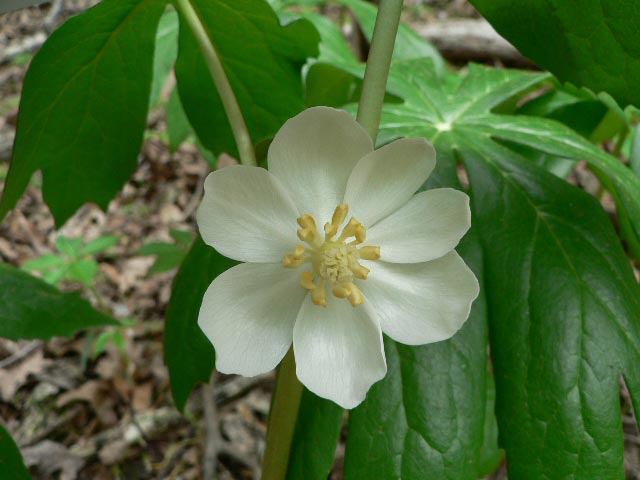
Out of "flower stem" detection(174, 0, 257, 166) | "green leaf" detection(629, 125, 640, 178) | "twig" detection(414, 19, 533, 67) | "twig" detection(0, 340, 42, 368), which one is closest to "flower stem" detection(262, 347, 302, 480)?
"flower stem" detection(174, 0, 257, 166)

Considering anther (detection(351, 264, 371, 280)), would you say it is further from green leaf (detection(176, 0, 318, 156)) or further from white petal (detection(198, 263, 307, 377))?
green leaf (detection(176, 0, 318, 156))

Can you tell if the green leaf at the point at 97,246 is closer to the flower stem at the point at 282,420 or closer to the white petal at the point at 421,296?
the flower stem at the point at 282,420

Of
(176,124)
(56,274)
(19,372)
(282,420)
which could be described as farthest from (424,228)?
(19,372)

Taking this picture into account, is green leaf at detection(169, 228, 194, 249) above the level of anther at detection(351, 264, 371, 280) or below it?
below

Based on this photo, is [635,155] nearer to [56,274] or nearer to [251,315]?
[251,315]

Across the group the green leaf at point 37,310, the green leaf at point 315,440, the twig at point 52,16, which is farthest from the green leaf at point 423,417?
the twig at point 52,16

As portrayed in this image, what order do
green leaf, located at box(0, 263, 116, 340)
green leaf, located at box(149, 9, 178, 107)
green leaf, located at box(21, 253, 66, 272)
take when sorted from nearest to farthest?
green leaf, located at box(0, 263, 116, 340) → green leaf, located at box(149, 9, 178, 107) → green leaf, located at box(21, 253, 66, 272)
